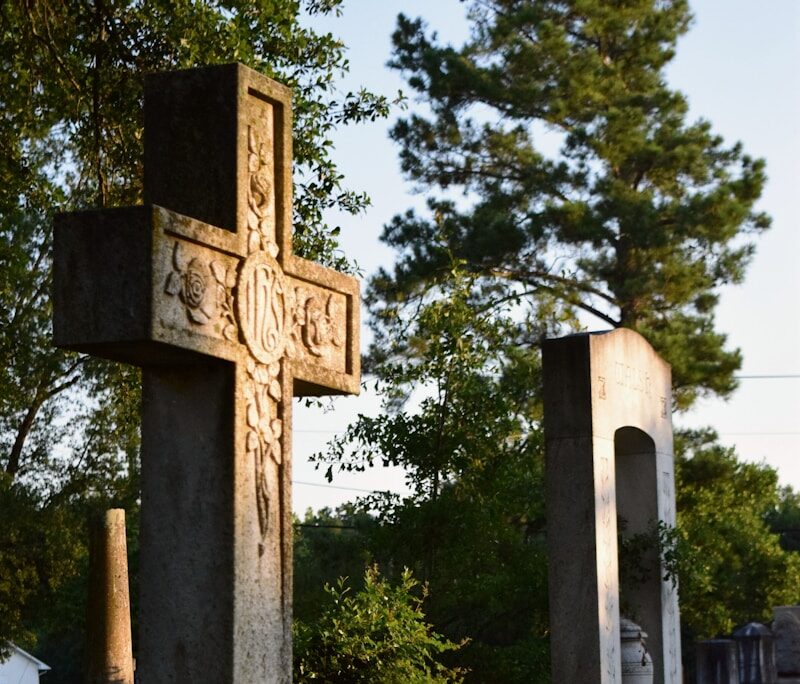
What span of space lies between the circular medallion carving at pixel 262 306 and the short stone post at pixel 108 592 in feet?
29.8

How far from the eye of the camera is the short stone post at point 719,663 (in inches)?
575

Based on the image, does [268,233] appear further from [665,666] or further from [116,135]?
[665,666]

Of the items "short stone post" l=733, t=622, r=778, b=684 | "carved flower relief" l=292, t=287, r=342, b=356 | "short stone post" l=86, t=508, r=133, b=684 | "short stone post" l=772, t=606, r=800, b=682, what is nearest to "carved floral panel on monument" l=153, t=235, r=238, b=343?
"carved flower relief" l=292, t=287, r=342, b=356

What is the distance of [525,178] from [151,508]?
2039cm

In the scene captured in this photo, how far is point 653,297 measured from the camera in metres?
23.2

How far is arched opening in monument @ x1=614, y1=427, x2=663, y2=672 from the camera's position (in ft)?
38.2

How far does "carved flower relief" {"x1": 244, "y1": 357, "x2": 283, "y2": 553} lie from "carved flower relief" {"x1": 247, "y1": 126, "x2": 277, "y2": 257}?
0.43 metres

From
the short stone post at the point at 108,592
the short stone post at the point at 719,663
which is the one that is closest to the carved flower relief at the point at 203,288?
the short stone post at the point at 108,592

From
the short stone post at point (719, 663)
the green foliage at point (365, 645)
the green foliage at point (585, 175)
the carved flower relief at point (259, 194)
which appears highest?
the green foliage at point (585, 175)

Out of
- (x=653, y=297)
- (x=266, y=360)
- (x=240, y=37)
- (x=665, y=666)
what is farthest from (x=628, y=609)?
(x=653, y=297)

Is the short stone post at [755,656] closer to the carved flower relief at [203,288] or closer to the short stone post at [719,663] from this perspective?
the short stone post at [719,663]

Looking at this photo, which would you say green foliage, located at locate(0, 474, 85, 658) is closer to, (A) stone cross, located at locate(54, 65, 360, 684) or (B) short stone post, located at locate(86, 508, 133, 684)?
(B) short stone post, located at locate(86, 508, 133, 684)

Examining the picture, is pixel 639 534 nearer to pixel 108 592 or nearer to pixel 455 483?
pixel 455 483

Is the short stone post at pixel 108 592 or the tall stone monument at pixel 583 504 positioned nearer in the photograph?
the tall stone monument at pixel 583 504
